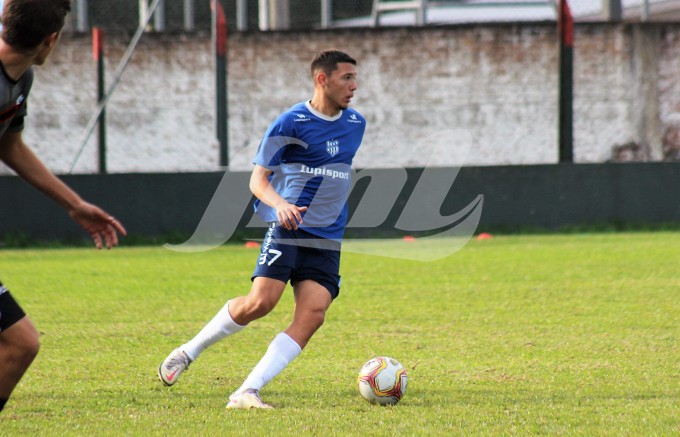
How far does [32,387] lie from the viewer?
584cm

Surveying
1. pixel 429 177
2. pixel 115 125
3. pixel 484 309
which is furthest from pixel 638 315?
pixel 115 125

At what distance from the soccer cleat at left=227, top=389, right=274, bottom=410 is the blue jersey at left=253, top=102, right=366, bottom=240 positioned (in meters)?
0.97

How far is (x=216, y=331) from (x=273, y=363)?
0.49 meters

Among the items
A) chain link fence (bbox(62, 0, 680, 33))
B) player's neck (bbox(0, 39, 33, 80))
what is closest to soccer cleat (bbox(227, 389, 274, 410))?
player's neck (bbox(0, 39, 33, 80))

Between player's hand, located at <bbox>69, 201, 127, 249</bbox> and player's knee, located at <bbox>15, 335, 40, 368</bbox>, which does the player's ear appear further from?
player's knee, located at <bbox>15, 335, 40, 368</bbox>

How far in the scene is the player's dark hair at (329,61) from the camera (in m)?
5.80

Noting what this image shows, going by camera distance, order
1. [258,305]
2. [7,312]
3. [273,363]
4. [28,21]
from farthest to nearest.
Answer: [258,305]
[273,363]
[7,312]
[28,21]

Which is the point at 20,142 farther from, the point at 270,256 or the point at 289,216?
the point at 270,256

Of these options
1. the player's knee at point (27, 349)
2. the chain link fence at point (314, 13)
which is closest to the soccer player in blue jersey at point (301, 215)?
the player's knee at point (27, 349)

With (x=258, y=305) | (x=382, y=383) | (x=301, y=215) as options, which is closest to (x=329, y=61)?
(x=301, y=215)

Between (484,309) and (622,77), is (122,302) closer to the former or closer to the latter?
(484,309)

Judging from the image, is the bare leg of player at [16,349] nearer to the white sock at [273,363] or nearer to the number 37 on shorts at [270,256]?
the white sock at [273,363]

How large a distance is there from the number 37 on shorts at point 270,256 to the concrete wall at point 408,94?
40.0 feet

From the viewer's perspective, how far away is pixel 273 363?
5.46 m
